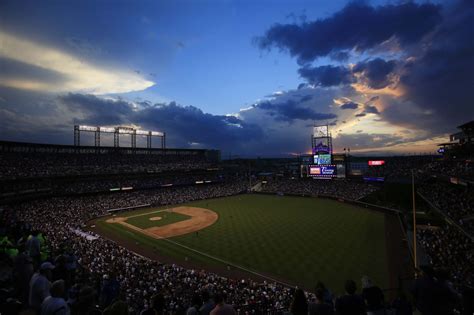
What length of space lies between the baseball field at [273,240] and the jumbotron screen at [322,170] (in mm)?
13772

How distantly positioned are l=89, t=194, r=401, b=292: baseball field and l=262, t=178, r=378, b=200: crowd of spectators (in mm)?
9623

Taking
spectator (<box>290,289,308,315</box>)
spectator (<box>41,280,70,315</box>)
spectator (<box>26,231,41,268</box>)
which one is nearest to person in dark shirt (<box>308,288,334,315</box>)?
spectator (<box>290,289,308,315</box>)

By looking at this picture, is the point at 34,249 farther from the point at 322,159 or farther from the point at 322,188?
the point at 322,188

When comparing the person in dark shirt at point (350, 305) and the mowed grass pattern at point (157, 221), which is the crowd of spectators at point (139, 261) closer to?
the person in dark shirt at point (350, 305)

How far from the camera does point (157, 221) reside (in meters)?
36.6

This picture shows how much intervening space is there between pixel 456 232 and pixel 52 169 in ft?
205

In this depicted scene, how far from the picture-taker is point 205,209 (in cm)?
4550

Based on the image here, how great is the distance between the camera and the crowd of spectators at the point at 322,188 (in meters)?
52.1

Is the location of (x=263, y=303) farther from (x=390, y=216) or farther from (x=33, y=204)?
(x=33, y=204)

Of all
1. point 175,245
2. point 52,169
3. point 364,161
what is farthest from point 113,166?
point 364,161

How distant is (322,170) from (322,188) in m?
4.87

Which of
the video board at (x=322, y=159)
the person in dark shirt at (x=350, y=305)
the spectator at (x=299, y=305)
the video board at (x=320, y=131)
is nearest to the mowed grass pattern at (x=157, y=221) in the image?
the spectator at (x=299, y=305)

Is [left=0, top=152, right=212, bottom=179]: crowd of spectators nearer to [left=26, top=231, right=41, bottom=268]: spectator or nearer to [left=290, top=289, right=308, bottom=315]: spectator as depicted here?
[left=26, top=231, right=41, bottom=268]: spectator

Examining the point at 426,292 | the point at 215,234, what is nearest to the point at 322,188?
the point at 215,234
